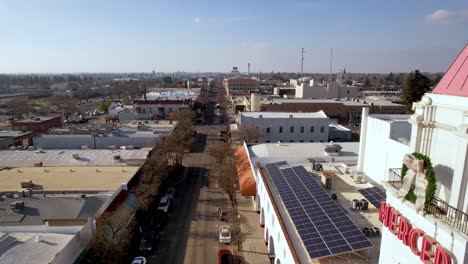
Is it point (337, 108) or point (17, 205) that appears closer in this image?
point (17, 205)

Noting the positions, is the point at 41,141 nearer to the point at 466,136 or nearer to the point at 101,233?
the point at 101,233

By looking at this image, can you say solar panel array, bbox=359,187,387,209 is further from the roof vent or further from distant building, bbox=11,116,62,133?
distant building, bbox=11,116,62,133

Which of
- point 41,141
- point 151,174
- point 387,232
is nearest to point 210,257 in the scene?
point 151,174

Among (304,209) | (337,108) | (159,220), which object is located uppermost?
(337,108)

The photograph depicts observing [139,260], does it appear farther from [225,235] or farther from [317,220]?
[317,220]

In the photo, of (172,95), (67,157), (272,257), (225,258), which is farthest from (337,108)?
(172,95)

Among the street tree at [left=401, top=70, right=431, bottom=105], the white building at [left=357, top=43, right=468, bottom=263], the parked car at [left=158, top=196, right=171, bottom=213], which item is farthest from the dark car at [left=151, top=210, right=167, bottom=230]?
the street tree at [left=401, top=70, right=431, bottom=105]

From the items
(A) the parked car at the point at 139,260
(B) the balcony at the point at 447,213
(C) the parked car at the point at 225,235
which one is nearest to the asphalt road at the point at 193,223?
(C) the parked car at the point at 225,235

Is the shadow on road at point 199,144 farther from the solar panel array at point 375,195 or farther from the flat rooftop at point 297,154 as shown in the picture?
the solar panel array at point 375,195

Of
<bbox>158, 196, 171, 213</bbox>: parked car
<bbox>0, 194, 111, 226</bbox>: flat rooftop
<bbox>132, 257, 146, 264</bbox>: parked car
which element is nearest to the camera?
<bbox>0, 194, 111, 226</bbox>: flat rooftop
